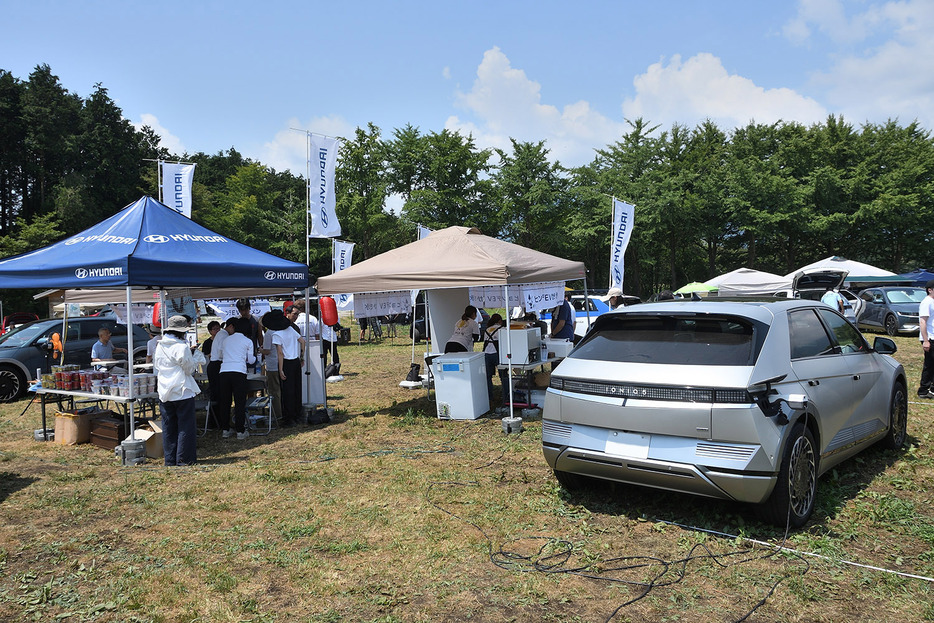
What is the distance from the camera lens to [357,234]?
44.4 meters

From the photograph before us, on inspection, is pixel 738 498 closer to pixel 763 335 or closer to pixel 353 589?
pixel 763 335

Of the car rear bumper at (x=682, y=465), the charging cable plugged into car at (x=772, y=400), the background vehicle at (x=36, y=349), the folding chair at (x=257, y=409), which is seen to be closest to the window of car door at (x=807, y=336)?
the charging cable plugged into car at (x=772, y=400)

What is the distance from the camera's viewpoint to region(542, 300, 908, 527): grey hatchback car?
411cm

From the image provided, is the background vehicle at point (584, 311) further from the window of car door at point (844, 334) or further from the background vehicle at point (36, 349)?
the background vehicle at point (36, 349)

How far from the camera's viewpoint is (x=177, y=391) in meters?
6.80

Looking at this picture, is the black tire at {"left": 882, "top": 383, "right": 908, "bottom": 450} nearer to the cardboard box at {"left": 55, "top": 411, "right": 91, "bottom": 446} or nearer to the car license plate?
the car license plate

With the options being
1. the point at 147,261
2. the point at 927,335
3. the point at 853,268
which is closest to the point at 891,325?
the point at 853,268

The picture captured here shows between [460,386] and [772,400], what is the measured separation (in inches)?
208

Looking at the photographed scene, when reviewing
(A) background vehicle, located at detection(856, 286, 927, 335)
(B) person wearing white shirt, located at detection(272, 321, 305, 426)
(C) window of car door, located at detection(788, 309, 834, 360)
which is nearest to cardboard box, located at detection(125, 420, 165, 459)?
(B) person wearing white shirt, located at detection(272, 321, 305, 426)

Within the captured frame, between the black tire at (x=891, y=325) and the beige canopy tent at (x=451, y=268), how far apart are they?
15239mm

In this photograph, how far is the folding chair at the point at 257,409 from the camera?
8.86 meters

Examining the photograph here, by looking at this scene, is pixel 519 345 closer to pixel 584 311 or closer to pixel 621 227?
pixel 621 227

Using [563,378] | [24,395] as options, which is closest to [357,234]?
[24,395]

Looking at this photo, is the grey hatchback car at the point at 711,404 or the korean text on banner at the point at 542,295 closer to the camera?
the grey hatchback car at the point at 711,404
